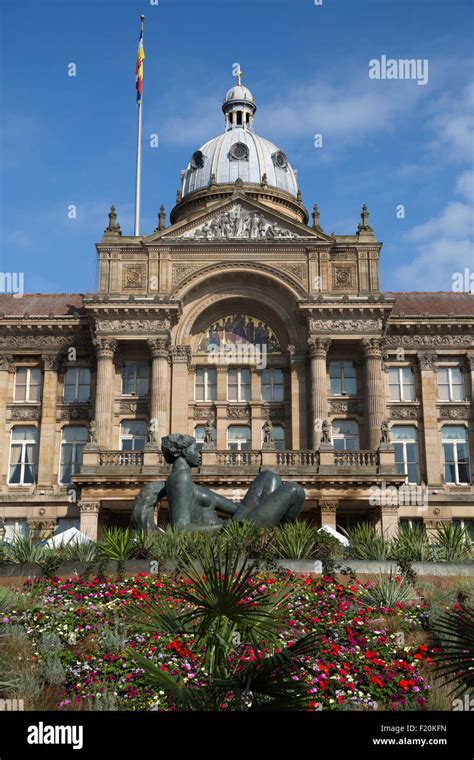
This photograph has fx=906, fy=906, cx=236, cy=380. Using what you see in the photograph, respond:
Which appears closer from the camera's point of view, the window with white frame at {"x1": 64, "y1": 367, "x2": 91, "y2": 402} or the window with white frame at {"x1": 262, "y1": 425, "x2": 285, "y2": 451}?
the window with white frame at {"x1": 262, "y1": 425, "x2": 285, "y2": 451}

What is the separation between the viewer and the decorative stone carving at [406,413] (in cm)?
4669

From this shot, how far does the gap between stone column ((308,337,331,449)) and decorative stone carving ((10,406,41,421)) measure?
46.9 feet

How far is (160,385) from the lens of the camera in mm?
44094

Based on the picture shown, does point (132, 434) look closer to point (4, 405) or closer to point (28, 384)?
point (28, 384)

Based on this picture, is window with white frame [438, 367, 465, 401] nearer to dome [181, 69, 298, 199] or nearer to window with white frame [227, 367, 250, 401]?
window with white frame [227, 367, 250, 401]

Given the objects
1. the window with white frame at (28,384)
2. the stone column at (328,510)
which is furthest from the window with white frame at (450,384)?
the window with white frame at (28,384)

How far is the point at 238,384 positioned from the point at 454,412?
11.2m

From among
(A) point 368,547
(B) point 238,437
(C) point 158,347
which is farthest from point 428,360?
(A) point 368,547

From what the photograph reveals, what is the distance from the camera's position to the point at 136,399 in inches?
1791

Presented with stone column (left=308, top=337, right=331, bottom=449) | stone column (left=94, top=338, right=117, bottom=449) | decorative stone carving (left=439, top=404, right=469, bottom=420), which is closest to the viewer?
stone column (left=308, top=337, right=331, bottom=449)

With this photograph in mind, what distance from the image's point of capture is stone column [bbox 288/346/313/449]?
145ft

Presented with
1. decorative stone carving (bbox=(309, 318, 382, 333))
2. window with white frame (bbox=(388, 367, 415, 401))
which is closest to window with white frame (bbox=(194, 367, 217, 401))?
decorative stone carving (bbox=(309, 318, 382, 333))

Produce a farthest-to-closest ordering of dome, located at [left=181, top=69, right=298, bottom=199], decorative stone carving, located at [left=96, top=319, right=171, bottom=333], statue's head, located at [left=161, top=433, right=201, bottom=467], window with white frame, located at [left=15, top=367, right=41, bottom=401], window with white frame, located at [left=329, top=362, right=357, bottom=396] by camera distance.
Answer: dome, located at [left=181, top=69, right=298, bottom=199] → window with white frame, located at [left=15, top=367, right=41, bottom=401] → window with white frame, located at [left=329, top=362, right=357, bottom=396] → decorative stone carving, located at [left=96, top=319, right=171, bottom=333] → statue's head, located at [left=161, top=433, right=201, bottom=467]
